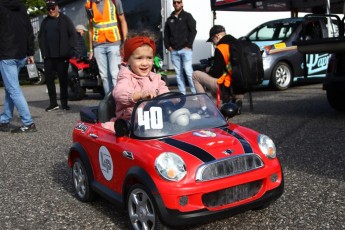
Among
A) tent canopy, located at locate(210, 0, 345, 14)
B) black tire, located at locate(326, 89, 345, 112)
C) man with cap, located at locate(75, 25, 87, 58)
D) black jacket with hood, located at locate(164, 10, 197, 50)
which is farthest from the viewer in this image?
tent canopy, located at locate(210, 0, 345, 14)

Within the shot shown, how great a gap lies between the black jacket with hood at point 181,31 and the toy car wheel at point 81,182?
4816 mm

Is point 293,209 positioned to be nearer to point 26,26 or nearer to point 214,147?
point 214,147

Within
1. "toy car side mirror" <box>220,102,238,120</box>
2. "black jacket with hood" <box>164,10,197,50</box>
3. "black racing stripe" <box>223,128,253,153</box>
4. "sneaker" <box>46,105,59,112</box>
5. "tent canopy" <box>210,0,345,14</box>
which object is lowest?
"sneaker" <box>46,105,59,112</box>

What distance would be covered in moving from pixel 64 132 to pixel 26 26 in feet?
5.29

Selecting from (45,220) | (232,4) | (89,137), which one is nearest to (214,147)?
(89,137)

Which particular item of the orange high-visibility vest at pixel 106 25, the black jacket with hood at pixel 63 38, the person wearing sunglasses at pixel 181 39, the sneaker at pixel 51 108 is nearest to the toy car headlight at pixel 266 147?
the orange high-visibility vest at pixel 106 25

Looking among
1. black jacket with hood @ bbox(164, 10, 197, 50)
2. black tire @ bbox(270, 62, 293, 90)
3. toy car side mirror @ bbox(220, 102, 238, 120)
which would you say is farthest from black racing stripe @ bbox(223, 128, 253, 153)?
black tire @ bbox(270, 62, 293, 90)

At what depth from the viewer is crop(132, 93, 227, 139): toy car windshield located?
306cm

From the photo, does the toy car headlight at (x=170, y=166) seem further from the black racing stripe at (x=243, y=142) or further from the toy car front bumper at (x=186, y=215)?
the black racing stripe at (x=243, y=142)

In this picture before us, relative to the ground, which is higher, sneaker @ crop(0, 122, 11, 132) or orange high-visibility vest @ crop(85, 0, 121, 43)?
orange high-visibility vest @ crop(85, 0, 121, 43)

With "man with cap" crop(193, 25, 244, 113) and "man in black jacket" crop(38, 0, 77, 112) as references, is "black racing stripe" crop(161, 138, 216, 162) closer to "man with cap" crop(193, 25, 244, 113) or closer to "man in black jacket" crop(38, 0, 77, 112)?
"man with cap" crop(193, 25, 244, 113)

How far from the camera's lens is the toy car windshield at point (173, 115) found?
3057 millimetres

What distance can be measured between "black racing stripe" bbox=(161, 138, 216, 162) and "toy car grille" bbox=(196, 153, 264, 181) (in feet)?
0.17

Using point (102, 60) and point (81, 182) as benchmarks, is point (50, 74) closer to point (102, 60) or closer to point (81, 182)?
point (102, 60)
